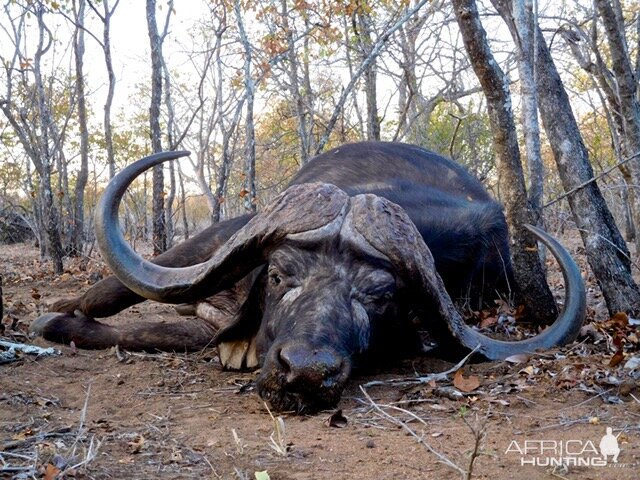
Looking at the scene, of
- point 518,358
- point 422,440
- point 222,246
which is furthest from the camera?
point 222,246

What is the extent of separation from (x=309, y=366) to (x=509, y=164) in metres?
2.17

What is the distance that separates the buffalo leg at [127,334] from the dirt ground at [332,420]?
0.13 metres

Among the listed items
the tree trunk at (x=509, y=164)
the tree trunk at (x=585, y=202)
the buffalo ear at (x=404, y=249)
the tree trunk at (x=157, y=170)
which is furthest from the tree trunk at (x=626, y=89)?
the tree trunk at (x=157, y=170)

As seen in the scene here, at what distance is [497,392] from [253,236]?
4.21ft

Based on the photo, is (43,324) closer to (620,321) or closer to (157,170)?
(620,321)

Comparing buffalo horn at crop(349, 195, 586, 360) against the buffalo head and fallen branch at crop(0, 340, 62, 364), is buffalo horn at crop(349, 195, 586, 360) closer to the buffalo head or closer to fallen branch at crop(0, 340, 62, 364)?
the buffalo head

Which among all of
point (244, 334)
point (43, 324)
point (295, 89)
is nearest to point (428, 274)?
point (244, 334)

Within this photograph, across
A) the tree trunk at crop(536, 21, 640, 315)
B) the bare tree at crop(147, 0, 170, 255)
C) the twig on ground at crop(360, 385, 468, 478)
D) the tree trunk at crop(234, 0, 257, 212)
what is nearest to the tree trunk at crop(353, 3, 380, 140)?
the tree trunk at crop(234, 0, 257, 212)

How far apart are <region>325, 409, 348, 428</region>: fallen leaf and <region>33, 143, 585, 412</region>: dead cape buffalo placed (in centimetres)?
12

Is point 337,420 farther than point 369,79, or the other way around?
point 369,79

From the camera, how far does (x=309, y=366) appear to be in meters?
2.59

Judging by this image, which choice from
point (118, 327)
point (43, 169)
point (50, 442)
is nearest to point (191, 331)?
point (118, 327)

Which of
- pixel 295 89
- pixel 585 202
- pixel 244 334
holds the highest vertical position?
pixel 295 89
